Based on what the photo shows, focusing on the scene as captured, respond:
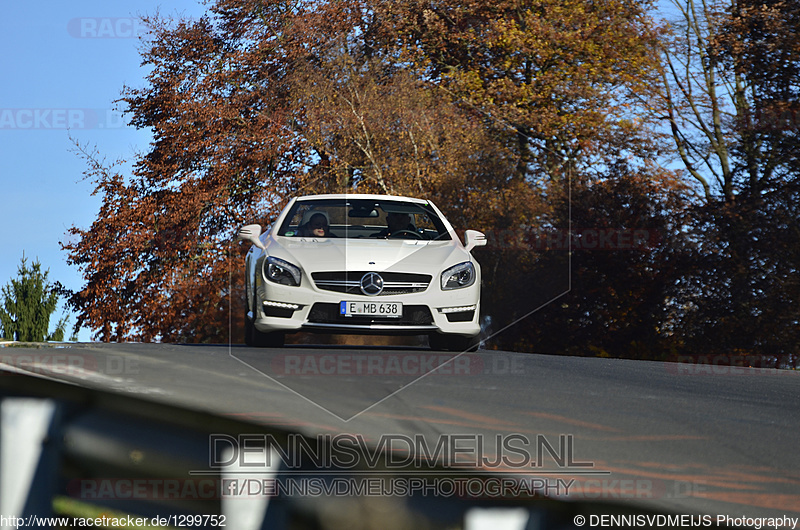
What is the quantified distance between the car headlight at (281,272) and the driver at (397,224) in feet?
3.59

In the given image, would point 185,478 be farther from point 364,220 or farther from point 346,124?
point 346,124

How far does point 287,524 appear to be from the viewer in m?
2.64

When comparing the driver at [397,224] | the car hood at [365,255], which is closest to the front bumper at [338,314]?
the car hood at [365,255]

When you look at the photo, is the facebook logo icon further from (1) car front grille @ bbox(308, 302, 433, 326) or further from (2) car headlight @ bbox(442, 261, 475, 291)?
(2) car headlight @ bbox(442, 261, 475, 291)

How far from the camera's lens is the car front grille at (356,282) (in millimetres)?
7773

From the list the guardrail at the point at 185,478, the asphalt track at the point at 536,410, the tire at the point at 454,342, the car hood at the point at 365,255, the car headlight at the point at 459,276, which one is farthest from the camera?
the tire at the point at 454,342

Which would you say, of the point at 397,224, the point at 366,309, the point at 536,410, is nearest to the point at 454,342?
the point at 366,309

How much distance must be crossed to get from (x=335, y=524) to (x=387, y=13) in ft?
61.4

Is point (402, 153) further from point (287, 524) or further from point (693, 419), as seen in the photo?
point (287, 524)

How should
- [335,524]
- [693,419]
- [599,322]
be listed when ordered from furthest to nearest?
[599,322]
[693,419]
[335,524]

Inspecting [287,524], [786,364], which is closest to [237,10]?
[786,364]

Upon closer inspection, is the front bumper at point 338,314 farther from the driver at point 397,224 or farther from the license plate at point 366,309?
the driver at point 397,224

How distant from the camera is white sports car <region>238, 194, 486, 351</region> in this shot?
25.5 feet

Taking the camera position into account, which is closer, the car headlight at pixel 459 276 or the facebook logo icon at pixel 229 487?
the facebook logo icon at pixel 229 487
